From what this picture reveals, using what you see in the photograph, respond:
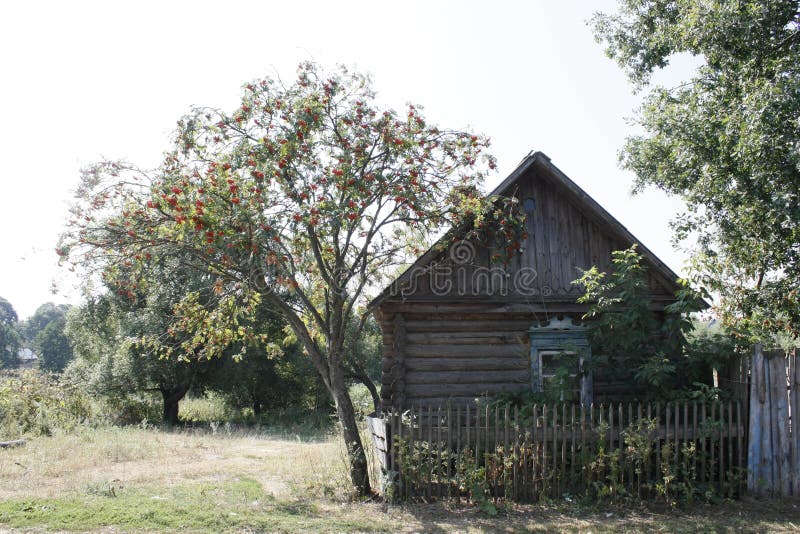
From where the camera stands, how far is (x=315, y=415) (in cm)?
3231

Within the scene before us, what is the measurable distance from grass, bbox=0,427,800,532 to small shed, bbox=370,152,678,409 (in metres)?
2.65

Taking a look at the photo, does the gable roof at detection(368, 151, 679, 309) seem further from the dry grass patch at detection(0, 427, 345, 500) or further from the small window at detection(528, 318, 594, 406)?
the dry grass patch at detection(0, 427, 345, 500)

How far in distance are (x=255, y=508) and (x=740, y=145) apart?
11323mm

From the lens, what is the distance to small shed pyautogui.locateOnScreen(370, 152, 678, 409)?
483 inches

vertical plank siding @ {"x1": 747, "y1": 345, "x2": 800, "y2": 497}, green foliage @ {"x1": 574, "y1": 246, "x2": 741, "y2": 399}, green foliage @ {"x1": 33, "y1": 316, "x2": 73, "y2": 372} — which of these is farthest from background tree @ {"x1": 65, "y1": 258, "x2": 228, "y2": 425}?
green foliage @ {"x1": 33, "y1": 316, "x2": 73, "y2": 372}

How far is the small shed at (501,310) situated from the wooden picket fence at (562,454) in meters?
2.19

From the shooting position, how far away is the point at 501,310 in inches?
487

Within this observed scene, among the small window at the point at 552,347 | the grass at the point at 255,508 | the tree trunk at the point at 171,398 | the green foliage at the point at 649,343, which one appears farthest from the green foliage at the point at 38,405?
the green foliage at the point at 649,343

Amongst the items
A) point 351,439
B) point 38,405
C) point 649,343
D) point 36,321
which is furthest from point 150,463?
point 36,321

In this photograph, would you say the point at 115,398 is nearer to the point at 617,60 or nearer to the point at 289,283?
the point at 289,283

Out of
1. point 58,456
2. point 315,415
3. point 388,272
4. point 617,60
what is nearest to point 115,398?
point 315,415

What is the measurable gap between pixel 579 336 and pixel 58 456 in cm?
1274

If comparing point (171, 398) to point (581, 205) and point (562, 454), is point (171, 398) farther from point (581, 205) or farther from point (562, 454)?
point (562, 454)

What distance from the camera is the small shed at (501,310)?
12.3 m
